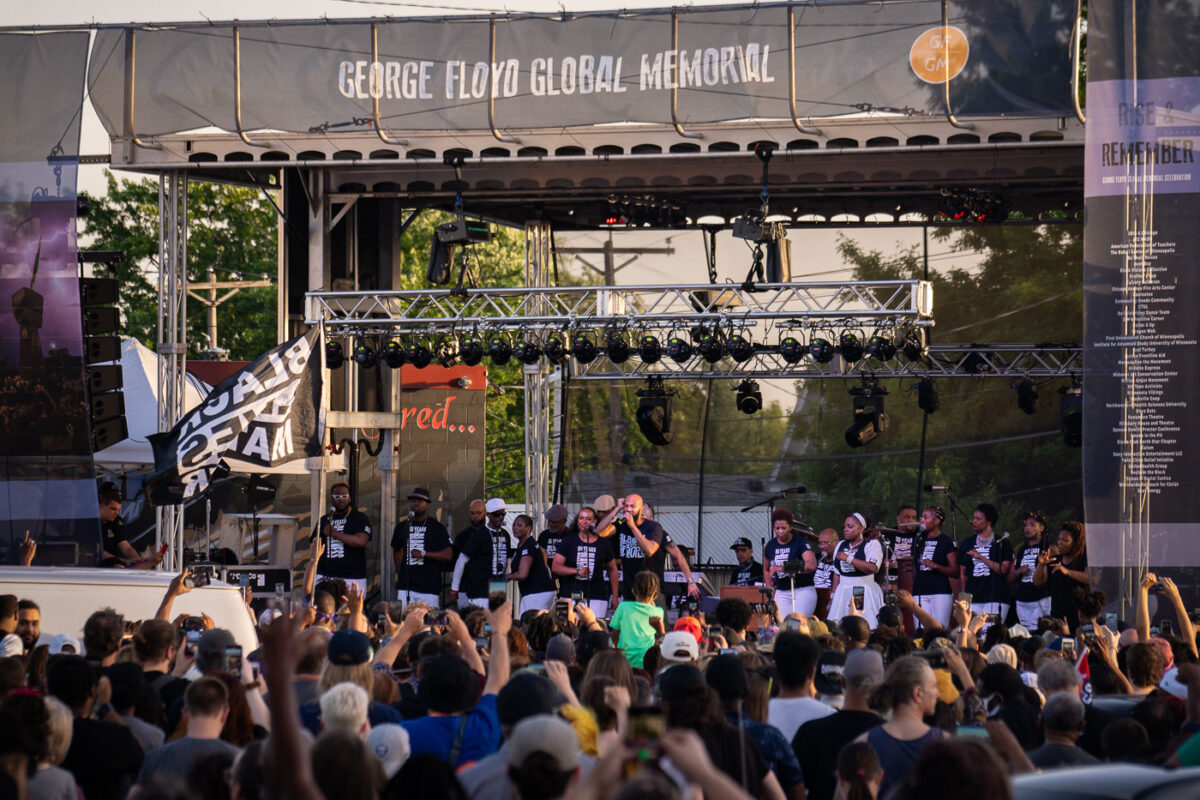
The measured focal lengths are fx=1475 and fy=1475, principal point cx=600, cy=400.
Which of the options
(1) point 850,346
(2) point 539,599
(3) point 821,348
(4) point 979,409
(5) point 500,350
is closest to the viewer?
(2) point 539,599

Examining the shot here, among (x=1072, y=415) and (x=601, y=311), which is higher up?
(x=601, y=311)

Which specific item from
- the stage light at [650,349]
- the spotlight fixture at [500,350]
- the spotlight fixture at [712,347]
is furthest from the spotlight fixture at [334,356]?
the spotlight fixture at [712,347]

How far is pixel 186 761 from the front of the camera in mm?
4590

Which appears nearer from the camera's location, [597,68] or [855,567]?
[855,567]

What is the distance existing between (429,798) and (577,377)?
15957 millimetres

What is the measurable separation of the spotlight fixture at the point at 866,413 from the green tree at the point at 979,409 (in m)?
1.73

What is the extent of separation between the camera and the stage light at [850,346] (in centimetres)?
1633

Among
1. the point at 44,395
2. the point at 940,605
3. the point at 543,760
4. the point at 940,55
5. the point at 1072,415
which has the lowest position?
the point at 940,605

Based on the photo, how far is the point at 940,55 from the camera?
15289mm

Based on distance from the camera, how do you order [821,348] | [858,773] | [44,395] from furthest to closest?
[821,348]
[44,395]
[858,773]

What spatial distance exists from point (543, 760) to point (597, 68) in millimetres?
13269

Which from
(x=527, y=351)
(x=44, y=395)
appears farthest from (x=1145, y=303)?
(x=44, y=395)

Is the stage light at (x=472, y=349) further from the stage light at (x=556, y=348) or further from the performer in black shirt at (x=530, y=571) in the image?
the performer in black shirt at (x=530, y=571)

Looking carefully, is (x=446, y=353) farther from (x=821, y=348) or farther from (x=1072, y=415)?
(x=1072, y=415)
